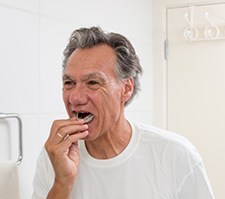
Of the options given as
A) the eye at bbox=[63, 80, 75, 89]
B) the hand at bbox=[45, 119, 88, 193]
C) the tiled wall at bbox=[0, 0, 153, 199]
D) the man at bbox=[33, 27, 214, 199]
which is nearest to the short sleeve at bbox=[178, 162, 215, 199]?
the man at bbox=[33, 27, 214, 199]

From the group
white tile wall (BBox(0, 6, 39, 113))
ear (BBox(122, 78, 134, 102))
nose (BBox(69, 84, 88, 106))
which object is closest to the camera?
→ nose (BBox(69, 84, 88, 106))

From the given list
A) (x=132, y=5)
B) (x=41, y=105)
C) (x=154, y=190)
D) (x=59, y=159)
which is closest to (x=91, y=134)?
(x=59, y=159)

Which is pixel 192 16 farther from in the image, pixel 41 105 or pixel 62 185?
pixel 62 185

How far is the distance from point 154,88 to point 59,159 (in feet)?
4.49

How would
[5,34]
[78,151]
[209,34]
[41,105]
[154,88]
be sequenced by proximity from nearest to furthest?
1. [78,151]
2. [5,34]
3. [41,105]
4. [209,34]
5. [154,88]

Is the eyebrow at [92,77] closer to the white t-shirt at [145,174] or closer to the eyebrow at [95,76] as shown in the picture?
the eyebrow at [95,76]

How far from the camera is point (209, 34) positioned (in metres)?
2.35

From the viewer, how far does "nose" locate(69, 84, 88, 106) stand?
1249mm

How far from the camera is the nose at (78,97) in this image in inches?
49.2

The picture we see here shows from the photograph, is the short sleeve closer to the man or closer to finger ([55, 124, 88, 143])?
the man

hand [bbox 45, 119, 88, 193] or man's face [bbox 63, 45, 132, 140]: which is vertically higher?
man's face [bbox 63, 45, 132, 140]

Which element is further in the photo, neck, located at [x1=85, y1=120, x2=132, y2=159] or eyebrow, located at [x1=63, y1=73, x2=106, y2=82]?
neck, located at [x1=85, y1=120, x2=132, y2=159]

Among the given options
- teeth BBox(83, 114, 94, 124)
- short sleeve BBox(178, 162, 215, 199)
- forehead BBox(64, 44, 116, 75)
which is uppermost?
forehead BBox(64, 44, 116, 75)

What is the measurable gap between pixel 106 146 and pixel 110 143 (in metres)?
0.02
